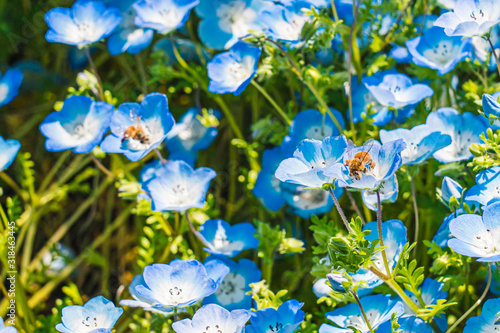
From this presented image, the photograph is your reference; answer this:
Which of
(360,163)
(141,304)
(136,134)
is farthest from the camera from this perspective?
(136,134)

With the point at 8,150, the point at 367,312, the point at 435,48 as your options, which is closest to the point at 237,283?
the point at 367,312

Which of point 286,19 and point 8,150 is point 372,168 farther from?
point 8,150

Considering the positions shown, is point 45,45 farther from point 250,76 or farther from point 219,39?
point 250,76

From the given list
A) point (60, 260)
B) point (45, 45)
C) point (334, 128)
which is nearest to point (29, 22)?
point (45, 45)

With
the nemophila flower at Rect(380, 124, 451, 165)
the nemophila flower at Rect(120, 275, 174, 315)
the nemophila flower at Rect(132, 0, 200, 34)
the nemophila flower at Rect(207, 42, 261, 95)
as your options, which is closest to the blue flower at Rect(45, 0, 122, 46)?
the nemophila flower at Rect(132, 0, 200, 34)

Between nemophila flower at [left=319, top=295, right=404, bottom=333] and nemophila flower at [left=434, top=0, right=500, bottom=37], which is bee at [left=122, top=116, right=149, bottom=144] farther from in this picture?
nemophila flower at [left=434, top=0, right=500, bottom=37]

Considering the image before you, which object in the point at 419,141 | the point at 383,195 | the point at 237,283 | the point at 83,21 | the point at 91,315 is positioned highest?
the point at 83,21
